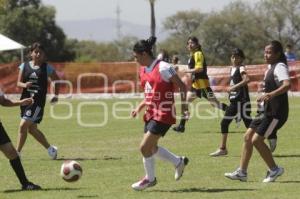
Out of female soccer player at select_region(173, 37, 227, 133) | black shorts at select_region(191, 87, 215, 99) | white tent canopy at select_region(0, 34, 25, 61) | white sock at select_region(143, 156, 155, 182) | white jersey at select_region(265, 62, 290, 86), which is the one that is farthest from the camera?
white tent canopy at select_region(0, 34, 25, 61)

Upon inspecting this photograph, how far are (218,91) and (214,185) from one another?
24.1 meters

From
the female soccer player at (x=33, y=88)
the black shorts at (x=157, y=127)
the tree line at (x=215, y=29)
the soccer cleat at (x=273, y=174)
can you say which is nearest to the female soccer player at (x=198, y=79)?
the female soccer player at (x=33, y=88)

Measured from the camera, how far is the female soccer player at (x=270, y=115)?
9.92m

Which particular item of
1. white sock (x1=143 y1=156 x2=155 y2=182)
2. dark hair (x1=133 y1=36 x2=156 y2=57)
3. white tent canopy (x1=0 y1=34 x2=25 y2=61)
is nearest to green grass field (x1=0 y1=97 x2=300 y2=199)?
white sock (x1=143 y1=156 x2=155 y2=182)

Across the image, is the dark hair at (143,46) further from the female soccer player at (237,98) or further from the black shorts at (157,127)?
the female soccer player at (237,98)

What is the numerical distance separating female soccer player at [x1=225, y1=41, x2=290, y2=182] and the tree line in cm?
5815

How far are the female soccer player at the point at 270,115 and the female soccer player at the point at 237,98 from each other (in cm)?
294

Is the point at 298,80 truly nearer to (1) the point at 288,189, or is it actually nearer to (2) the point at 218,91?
(2) the point at 218,91

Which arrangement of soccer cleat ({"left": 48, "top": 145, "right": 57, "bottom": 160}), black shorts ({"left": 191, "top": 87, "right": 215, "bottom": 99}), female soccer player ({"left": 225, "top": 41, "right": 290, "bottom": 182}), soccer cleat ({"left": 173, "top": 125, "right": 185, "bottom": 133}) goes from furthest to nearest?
black shorts ({"left": 191, "top": 87, "right": 215, "bottom": 99}), soccer cleat ({"left": 173, "top": 125, "right": 185, "bottom": 133}), soccer cleat ({"left": 48, "top": 145, "right": 57, "bottom": 160}), female soccer player ({"left": 225, "top": 41, "right": 290, "bottom": 182})

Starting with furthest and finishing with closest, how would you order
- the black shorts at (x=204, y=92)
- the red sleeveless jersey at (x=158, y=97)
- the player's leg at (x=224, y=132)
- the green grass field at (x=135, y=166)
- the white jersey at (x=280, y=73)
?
1. the black shorts at (x=204, y=92)
2. the player's leg at (x=224, y=132)
3. the white jersey at (x=280, y=73)
4. the red sleeveless jersey at (x=158, y=97)
5. the green grass field at (x=135, y=166)

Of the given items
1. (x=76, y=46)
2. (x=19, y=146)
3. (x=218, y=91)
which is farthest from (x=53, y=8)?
(x=19, y=146)

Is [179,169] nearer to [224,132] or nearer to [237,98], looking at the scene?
[224,132]

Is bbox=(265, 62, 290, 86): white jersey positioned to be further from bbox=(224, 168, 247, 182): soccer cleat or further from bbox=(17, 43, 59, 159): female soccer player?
bbox=(17, 43, 59, 159): female soccer player

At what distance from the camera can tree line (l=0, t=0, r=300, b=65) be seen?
72.2 meters
